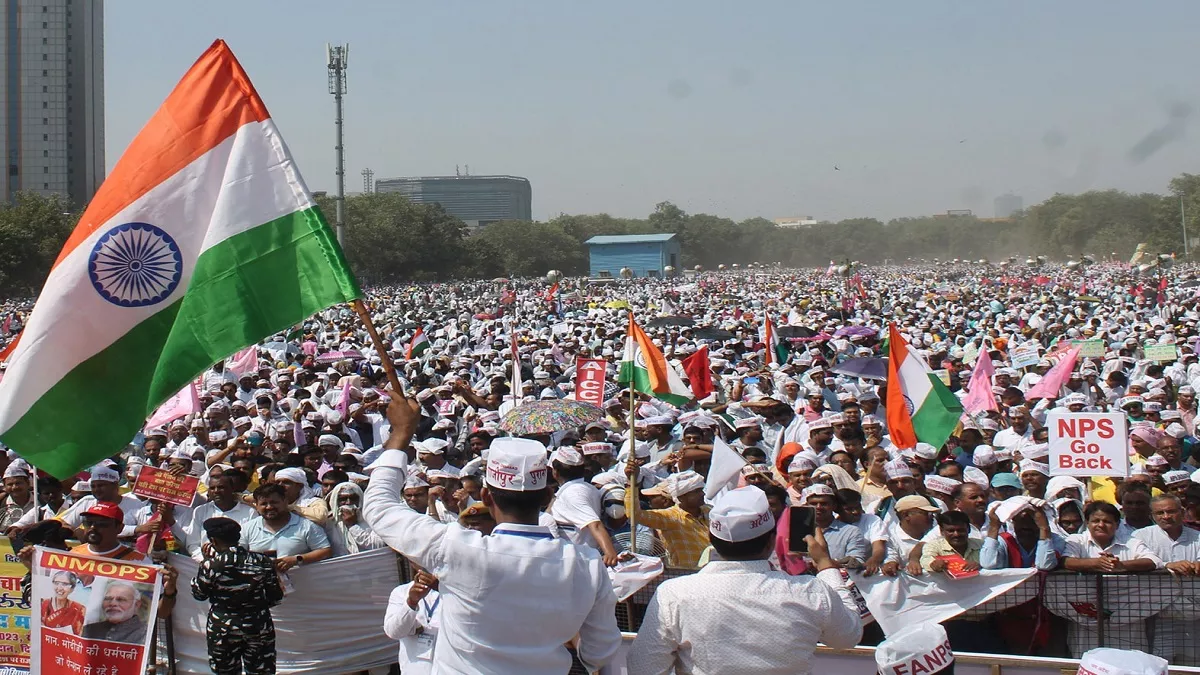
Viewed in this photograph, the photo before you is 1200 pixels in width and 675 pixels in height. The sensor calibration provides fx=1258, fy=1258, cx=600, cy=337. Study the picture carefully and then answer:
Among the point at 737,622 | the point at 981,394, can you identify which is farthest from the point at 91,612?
the point at 981,394

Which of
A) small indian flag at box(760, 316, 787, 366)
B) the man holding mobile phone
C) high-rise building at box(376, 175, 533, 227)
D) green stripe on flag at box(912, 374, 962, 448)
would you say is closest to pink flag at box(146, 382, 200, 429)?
green stripe on flag at box(912, 374, 962, 448)

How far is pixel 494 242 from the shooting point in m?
90.2

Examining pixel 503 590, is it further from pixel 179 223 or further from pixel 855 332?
pixel 855 332

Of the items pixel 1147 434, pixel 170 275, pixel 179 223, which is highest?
pixel 179 223

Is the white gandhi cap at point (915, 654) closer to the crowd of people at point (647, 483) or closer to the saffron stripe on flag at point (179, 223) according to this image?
the crowd of people at point (647, 483)

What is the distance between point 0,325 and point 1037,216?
115 meters

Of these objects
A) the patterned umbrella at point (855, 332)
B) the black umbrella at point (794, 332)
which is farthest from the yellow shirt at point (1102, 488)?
the black umbrella at point (794, 332)

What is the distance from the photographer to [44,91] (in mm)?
84500

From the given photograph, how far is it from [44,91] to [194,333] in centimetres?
8895

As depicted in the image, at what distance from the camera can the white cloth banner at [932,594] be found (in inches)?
202

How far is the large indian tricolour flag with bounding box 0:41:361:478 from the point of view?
467 cm

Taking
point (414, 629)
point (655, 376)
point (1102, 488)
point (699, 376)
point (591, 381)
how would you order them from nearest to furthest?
1. point (414, 629)
2. point (1102, 488)
3. point (655, 376)
4. point (591, 381)
5. point (699, 376)

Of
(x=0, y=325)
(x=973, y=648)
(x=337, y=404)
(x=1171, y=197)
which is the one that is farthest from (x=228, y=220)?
(x=1171, y=197)

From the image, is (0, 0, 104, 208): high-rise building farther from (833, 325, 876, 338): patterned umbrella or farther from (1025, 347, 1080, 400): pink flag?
(1025, 347, 1080, 400): pink flag
